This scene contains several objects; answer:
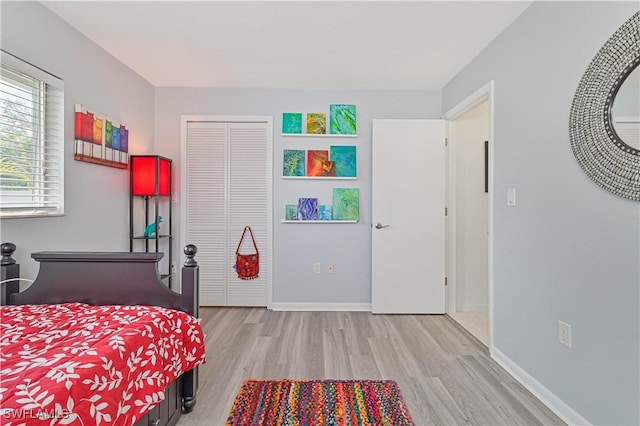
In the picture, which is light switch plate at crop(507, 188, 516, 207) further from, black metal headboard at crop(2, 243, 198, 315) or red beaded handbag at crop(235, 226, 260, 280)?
red beaded handbag at crop(235, 226, 260, 280)

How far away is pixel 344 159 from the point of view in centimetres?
350

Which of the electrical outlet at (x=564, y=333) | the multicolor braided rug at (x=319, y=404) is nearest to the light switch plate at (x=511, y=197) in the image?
the electrical outlet at (x=564, y=333)

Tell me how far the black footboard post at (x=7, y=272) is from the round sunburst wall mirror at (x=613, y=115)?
302cm

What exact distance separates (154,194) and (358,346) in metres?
2.34

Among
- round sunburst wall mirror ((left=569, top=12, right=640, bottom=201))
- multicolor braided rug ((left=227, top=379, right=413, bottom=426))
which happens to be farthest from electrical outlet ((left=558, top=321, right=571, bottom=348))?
multicolor braided rug ((left=227, top=379, right=413, bottom=426))

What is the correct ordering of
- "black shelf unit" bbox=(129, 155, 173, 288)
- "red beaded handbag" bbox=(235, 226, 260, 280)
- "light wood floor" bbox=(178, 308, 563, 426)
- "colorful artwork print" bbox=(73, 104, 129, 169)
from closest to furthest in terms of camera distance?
"light wood floor" bbox=(178, 308, 563, 426) → "colorful artwork print" bbox=(73, 104, 129, 169) → "black shelf unit" bbox=(129, 155, 173, 288) → "red beaded handbag" bbox=(235, 226, 260, 280)

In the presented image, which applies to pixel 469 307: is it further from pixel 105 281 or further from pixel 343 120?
pixel 105 281

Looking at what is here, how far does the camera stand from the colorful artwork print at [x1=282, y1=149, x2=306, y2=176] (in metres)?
3.49

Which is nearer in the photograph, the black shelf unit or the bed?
the bed

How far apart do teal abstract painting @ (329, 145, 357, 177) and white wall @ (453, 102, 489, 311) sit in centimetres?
113

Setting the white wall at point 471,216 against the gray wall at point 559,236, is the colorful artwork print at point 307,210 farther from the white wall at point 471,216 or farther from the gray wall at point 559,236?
the gray wall at point 559,236

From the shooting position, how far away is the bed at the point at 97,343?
973mm

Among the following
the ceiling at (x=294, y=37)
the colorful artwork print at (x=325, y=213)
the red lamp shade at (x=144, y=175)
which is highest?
the ceiling at (x=294, y=37)

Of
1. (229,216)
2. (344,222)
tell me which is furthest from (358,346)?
(229,216)
